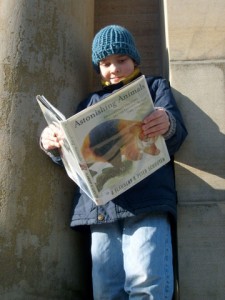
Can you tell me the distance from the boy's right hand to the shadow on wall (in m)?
0.79

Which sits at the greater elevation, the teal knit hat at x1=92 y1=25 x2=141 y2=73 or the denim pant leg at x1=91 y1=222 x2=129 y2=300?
the teal knit hat at x1=92 y1=25 x2=141 y2=73

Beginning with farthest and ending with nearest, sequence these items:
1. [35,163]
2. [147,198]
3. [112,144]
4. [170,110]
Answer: [35,163] < [170,110] < [147,198] < [112,144]

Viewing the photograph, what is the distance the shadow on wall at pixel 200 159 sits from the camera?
299 cm

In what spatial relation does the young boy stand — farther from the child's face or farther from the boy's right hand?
the child's face

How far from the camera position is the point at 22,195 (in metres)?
2.88

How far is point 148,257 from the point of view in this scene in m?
2.62

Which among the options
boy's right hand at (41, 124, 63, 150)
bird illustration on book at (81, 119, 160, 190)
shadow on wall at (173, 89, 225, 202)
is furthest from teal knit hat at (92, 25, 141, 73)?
bird illustration on book at (81, 119, 160, 190)

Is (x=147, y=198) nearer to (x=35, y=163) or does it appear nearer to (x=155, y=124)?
(x=155, y=124)

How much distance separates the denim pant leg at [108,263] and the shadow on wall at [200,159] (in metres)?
0.50

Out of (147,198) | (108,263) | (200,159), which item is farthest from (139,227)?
(200,159)

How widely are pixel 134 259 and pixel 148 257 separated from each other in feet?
0.27

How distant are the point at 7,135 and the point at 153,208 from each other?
3.28 ft

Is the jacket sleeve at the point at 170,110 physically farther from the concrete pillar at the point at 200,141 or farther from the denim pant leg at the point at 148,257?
the denim pant leg at the point at 148,257

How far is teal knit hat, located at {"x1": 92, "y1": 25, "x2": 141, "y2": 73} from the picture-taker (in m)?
3.06
